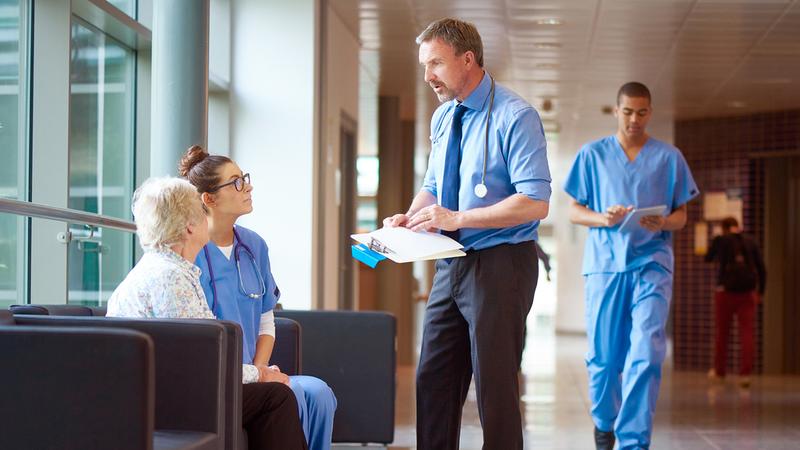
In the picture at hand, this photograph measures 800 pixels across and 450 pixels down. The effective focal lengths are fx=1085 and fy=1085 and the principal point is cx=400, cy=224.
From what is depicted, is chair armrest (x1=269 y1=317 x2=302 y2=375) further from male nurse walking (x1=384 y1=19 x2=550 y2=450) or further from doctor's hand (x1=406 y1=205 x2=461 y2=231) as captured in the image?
doctor's hand (x1=406 y1=205 x2=461 y2=231)

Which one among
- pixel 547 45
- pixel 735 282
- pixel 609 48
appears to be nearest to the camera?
pixel 547 45

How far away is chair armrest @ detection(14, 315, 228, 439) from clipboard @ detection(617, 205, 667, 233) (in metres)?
2.30

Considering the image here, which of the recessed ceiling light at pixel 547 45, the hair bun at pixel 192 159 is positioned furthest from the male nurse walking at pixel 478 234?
the recessed ceiling light at pixel 547 45

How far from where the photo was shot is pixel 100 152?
16.7 ft

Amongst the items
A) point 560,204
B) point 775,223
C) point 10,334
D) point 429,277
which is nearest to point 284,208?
point 10,334

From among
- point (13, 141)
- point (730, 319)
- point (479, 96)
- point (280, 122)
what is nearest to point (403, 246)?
point (479, 96)

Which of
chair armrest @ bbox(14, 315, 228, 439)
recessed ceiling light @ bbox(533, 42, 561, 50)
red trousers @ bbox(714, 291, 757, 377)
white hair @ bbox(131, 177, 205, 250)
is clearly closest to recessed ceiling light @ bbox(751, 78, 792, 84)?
red trousers @ bbox(714, 291, 757, 377)

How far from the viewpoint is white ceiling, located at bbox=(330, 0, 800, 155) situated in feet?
24.1

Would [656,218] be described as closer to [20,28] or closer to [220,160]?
[220,160]

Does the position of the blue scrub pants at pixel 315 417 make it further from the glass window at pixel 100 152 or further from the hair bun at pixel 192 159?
the glass window at pixel 100 152

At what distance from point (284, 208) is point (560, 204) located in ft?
56.1

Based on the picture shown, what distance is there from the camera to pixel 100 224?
376cm

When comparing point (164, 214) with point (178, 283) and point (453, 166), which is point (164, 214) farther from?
point (453, 166)

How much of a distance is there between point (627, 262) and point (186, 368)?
8.13 ft
